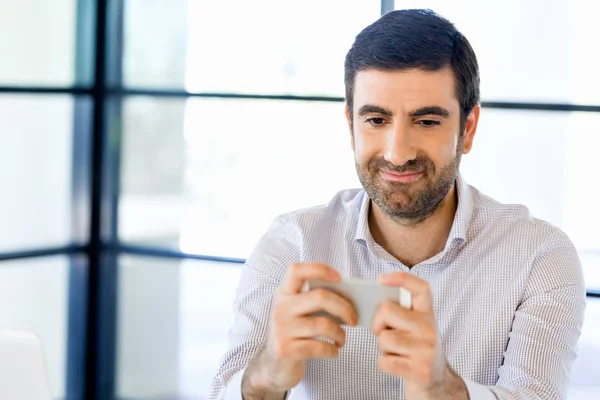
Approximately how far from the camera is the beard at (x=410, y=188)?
2.05m

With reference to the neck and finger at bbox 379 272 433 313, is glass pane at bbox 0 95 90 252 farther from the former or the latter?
finger at bbox 379 272 433 313

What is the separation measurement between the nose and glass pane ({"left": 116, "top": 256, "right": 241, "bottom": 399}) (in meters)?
2.06

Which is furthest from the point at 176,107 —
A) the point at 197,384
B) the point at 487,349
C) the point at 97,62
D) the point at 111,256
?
the point at 487,349

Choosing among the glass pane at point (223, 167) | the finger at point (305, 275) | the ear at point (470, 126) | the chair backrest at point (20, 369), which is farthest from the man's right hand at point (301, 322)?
the glass pane at point (223, 167)

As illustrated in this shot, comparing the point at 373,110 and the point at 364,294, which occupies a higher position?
the point at 373,110

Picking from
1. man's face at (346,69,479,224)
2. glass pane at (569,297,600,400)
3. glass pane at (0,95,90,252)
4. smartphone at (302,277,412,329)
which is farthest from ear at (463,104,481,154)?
glass pane at (0,95,90,252)

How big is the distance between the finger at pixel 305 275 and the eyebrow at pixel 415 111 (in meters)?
0.58

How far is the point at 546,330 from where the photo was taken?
192 cm

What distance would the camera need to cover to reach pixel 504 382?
1.92 m

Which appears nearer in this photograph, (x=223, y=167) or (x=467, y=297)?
(x=467, y=297)

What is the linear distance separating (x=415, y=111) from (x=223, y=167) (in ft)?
6.68

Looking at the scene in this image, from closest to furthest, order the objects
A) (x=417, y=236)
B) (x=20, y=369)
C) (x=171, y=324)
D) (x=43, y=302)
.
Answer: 1. (x=20, y=369)
2. (x=417, y=236)
3. (x=43, y=302)
4. (x=171, y=324)

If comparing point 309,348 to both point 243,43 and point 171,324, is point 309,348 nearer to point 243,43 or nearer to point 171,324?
point 243,43

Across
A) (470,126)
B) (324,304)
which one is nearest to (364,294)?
(324,304)
